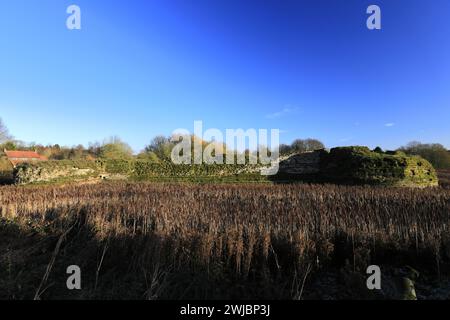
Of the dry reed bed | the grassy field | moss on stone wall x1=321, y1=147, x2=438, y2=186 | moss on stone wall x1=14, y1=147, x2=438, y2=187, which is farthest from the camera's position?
moss on stone wall x1=14, y1=147, x2=438, y2=187

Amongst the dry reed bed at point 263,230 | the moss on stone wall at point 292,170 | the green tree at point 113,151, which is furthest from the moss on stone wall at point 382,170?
the green tree at point 113,151

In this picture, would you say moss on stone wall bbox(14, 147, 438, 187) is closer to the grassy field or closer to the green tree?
the green tree

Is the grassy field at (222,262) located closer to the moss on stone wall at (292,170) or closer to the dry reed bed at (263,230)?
the dry reed bed at (263,230)

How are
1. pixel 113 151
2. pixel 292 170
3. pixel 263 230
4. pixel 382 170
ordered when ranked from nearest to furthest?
pixel 263 230 < pixel 382 170 < pixel 292 170 < pixel 113 151

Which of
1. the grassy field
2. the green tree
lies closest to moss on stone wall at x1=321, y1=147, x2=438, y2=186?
the grassy field

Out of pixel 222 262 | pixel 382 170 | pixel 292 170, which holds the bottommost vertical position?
pixel 222 262

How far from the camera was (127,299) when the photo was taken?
3.52m

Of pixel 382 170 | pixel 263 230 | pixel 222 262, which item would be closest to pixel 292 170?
pixel 382 170

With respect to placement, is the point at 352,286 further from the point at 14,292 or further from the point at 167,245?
the point at 14,292

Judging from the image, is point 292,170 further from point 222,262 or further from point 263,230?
point 222,262

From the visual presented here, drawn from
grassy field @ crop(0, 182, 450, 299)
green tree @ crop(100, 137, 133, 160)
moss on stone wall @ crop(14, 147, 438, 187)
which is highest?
green tree @ crop(100, 137, 133, 160)

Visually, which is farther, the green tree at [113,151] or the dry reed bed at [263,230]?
the green tree at [113,151]

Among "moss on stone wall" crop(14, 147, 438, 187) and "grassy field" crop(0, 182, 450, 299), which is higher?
"moss on stone wall" crop(14, 147, 438, 187)
